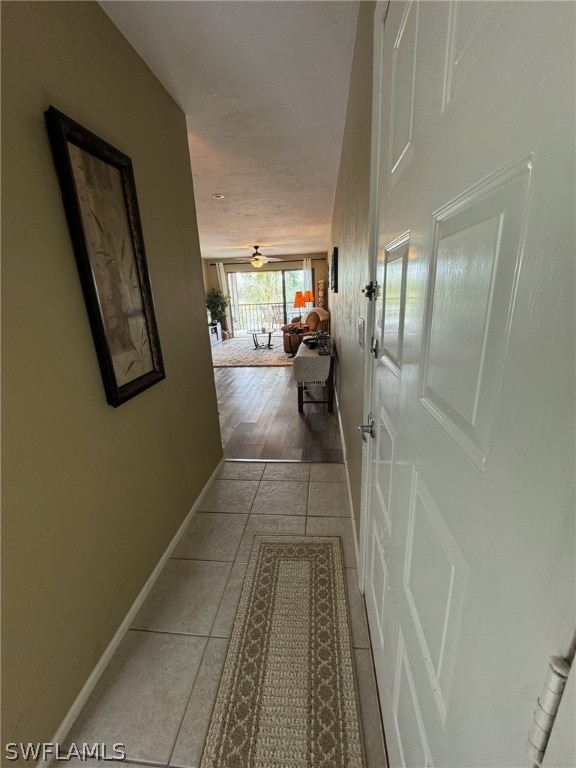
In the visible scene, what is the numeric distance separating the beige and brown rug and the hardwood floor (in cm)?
122

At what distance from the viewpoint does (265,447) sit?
3.04 meters

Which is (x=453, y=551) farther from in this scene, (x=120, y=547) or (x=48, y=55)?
(x=48, y=55)

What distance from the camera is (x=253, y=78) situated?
1.68m

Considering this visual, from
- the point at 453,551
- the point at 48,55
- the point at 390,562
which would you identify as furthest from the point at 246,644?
the point at 48,55

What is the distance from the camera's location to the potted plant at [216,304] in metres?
8.74

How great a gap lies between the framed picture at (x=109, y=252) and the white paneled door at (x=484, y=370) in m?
1.09

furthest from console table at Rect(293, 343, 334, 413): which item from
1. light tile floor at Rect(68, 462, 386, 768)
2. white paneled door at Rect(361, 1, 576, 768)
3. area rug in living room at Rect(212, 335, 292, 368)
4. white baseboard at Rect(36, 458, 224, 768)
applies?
white paneled door at Rect(361, 1, 576, 768)

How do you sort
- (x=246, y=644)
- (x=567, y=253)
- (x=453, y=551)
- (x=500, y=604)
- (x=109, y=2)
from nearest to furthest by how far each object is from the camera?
1. (x=567, y=253)
2. (x=500, y=604)
3. (x=453, y=551)
4. (x=109, y=2)
5. (x=246, y=644)

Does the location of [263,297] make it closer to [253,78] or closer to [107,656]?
[253,78]

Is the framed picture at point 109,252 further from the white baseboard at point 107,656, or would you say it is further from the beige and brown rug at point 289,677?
the beige and brown rug at point 289,677

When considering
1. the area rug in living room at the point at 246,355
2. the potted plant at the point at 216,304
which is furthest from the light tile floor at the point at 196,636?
the potted plant at the point at 216,304

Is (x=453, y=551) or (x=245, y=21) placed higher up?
(x=245, y=21)

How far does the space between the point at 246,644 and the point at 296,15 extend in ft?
8.81

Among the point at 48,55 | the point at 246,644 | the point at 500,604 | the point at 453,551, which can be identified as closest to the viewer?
the point at 500,604
